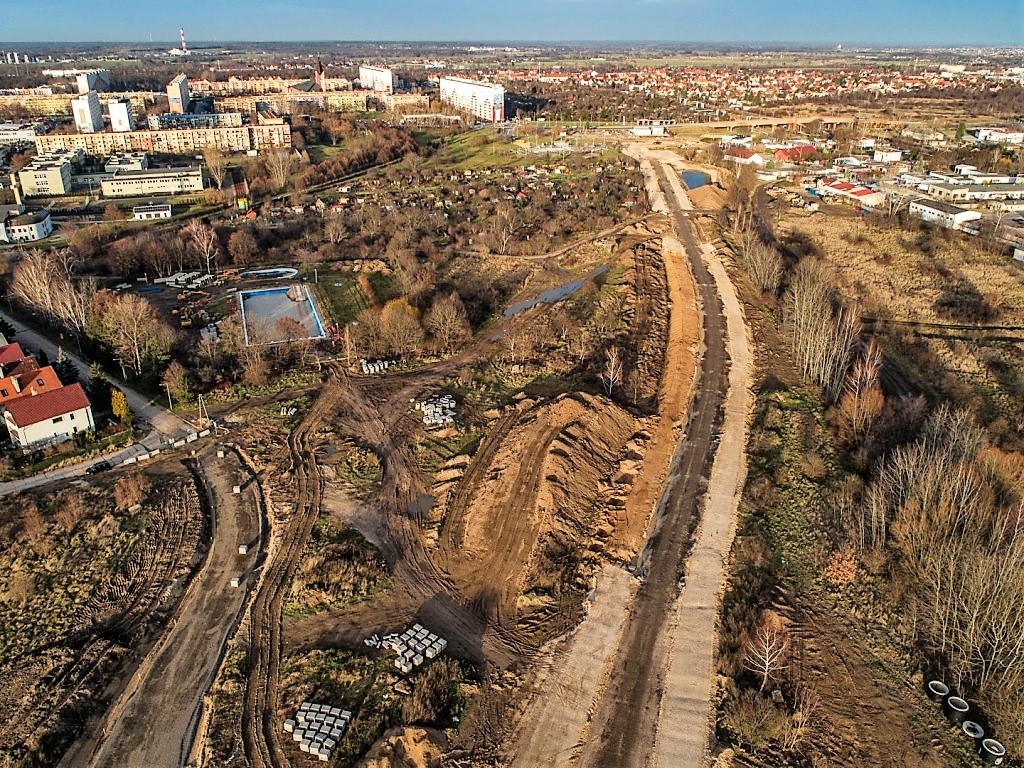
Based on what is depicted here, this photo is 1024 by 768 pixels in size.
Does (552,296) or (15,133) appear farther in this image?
(15,133)

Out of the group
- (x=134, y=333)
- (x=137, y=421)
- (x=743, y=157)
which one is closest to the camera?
(x=137, y=421)

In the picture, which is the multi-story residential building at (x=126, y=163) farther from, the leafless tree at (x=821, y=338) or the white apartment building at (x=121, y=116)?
the leafless tree at (x=821, y=338)

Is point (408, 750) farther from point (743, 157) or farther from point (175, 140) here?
point (175, 140)

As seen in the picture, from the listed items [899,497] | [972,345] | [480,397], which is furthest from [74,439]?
[972,345]

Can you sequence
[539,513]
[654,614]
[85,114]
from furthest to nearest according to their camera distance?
1. [85,114]
2. [539,513]
3. [654,614]

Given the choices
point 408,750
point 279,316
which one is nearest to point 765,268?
point 279,316

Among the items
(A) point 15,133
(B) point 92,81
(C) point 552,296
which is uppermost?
(B) point 92,81
